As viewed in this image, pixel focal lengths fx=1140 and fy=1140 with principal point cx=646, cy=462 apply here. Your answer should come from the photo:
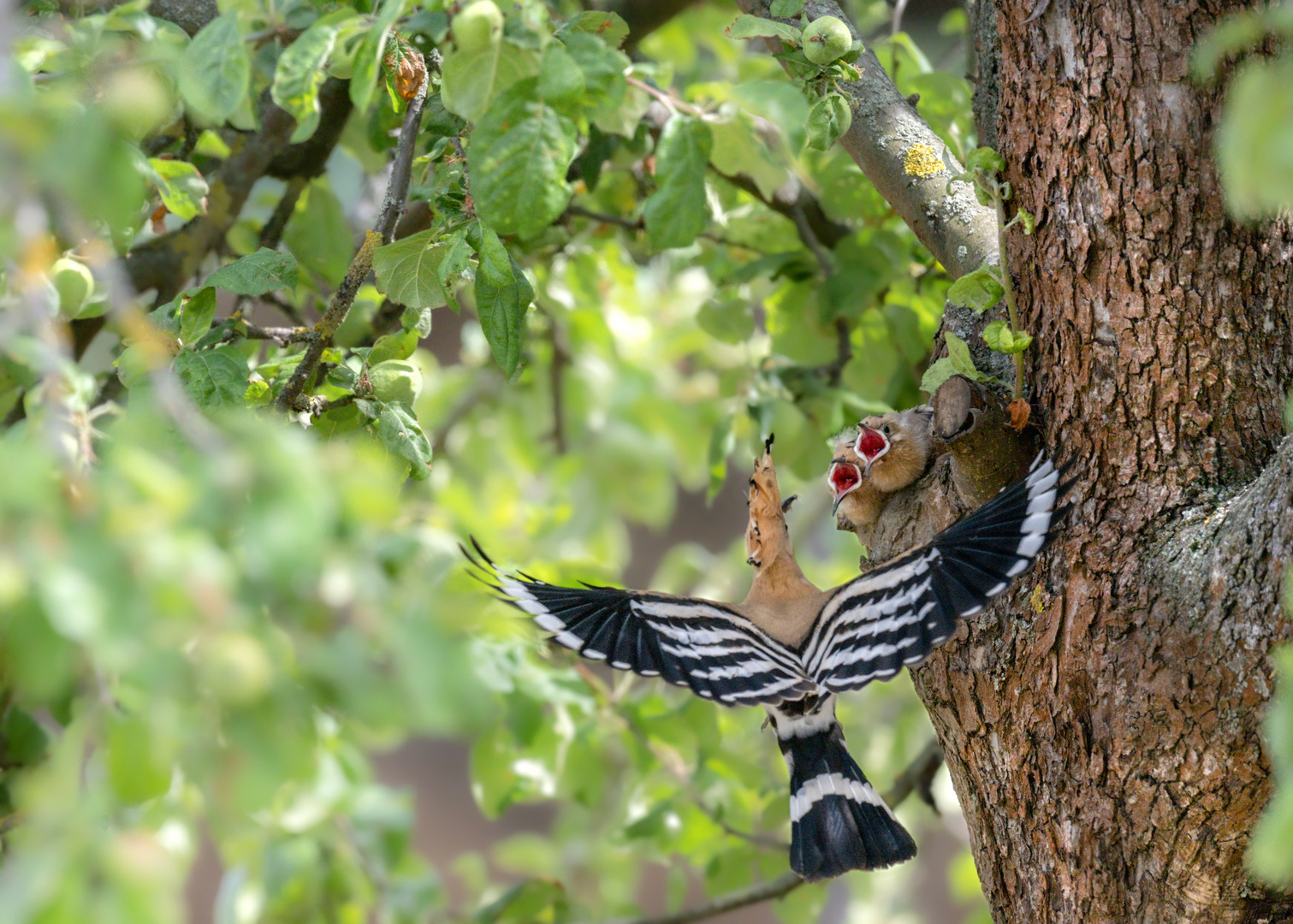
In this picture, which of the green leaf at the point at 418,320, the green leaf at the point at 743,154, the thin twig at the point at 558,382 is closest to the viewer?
the green leaf at the point at 418,320

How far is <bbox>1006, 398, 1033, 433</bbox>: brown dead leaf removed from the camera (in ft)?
4.70

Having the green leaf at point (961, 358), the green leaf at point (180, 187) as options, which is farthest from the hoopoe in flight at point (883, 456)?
the green leaf at point (180, 187)

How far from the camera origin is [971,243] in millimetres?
1676

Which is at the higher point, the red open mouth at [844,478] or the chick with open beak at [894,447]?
the chick with open beak at [894,447]

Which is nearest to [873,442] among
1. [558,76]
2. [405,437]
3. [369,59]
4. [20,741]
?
[405,437]

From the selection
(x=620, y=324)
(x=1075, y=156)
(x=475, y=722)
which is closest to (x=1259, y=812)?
(x=1075, y=156)

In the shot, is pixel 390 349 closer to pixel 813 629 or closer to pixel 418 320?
pixel 418 320

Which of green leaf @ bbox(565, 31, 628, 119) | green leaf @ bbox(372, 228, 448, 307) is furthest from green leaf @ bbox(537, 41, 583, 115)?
green leaf @ bbox(372, 228, 448, 307)

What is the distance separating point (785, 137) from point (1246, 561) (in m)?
1.36

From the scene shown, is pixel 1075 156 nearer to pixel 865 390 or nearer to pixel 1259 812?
pixel 1259 812

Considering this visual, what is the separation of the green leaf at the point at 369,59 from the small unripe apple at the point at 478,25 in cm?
6

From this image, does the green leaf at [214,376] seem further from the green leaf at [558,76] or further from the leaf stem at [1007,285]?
the leaf stem at [1007,285]

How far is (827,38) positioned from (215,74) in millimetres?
788

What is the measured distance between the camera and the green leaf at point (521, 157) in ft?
3.72
